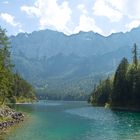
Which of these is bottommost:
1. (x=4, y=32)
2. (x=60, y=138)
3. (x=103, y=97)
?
(x=60, y=138)

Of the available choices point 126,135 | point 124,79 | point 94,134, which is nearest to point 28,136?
point 94,134

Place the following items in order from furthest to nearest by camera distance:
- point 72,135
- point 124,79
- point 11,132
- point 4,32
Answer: point 124,79, point 4,32, point 11,132, point 72,135

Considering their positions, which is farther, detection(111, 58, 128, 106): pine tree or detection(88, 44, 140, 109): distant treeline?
detection(111, 58, 128, 106): pine tree

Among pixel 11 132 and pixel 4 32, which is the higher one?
pixel 4 32

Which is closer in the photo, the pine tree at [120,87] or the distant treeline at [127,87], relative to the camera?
the distant treeline at [127,87]

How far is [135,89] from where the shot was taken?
134m

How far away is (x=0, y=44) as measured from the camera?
9150cm

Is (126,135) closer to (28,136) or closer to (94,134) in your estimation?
(94,134)

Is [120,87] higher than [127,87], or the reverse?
[120,87]

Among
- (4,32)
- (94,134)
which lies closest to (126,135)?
(94,134)

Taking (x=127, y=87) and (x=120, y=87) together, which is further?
(x=120, y=87)

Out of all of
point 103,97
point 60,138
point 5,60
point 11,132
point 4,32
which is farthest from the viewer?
point 103,97

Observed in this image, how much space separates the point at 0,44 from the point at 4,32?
5283 millimetres

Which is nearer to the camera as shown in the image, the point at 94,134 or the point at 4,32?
the point at 94,134
